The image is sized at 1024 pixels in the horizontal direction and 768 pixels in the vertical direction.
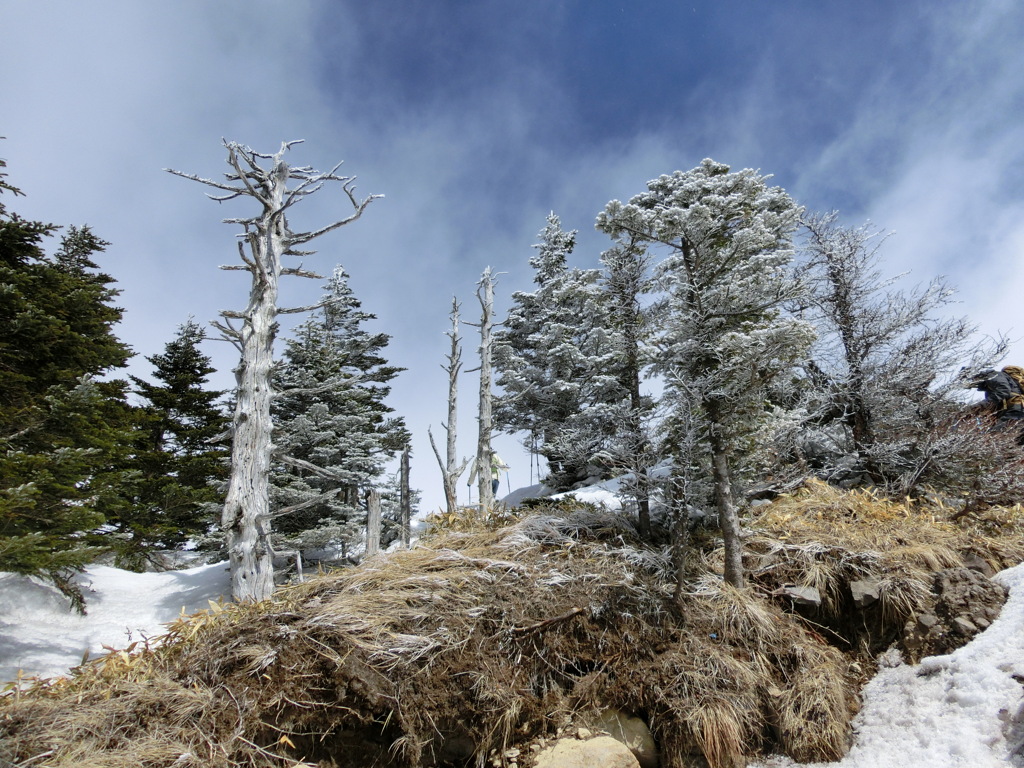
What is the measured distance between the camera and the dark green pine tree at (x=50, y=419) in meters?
5.97

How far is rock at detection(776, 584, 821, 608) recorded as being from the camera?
4.35m

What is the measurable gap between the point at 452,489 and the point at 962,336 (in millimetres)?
11353

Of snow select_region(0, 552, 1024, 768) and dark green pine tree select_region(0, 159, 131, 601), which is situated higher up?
dark green pine tree select_region(0, 159, 131, 601)

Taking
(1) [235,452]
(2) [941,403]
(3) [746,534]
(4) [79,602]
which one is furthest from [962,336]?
(4) [79,602]

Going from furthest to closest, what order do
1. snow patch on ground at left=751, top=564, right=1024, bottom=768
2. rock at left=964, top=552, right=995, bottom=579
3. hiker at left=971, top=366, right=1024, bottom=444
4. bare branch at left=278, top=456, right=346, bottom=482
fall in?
hiker at left=971, top=366, right=1024, bottom=444
bare branch at left=278, top=456, right=346, bottom=482
rock at left=964, top=552, right=995, bottom=579
snow patch on ground at left=751, top=564, right=1024, bottom=768

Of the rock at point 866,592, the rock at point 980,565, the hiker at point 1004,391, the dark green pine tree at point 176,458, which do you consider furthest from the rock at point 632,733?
the dark green pine tree at point 176,458

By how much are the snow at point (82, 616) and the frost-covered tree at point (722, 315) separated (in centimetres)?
668

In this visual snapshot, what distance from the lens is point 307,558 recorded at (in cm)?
1573

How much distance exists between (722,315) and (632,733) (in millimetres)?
4334

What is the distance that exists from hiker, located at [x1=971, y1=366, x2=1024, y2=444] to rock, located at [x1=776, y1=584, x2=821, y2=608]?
730 centimetres

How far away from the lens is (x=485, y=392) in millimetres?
13914

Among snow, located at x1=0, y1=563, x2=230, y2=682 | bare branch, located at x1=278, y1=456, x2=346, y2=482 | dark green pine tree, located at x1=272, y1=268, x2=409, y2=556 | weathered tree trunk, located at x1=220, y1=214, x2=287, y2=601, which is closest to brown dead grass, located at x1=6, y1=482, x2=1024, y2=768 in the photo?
weathered tree trunk, located at x1=220, y1=214, x2=287, y2=601

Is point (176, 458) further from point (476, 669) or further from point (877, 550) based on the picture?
point (877, 550)

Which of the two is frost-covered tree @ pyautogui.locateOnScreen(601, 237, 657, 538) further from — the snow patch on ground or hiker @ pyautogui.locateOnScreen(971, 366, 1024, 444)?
hiker @ pyautogui.locateOnScreen(971, 366, 1024, 444)
